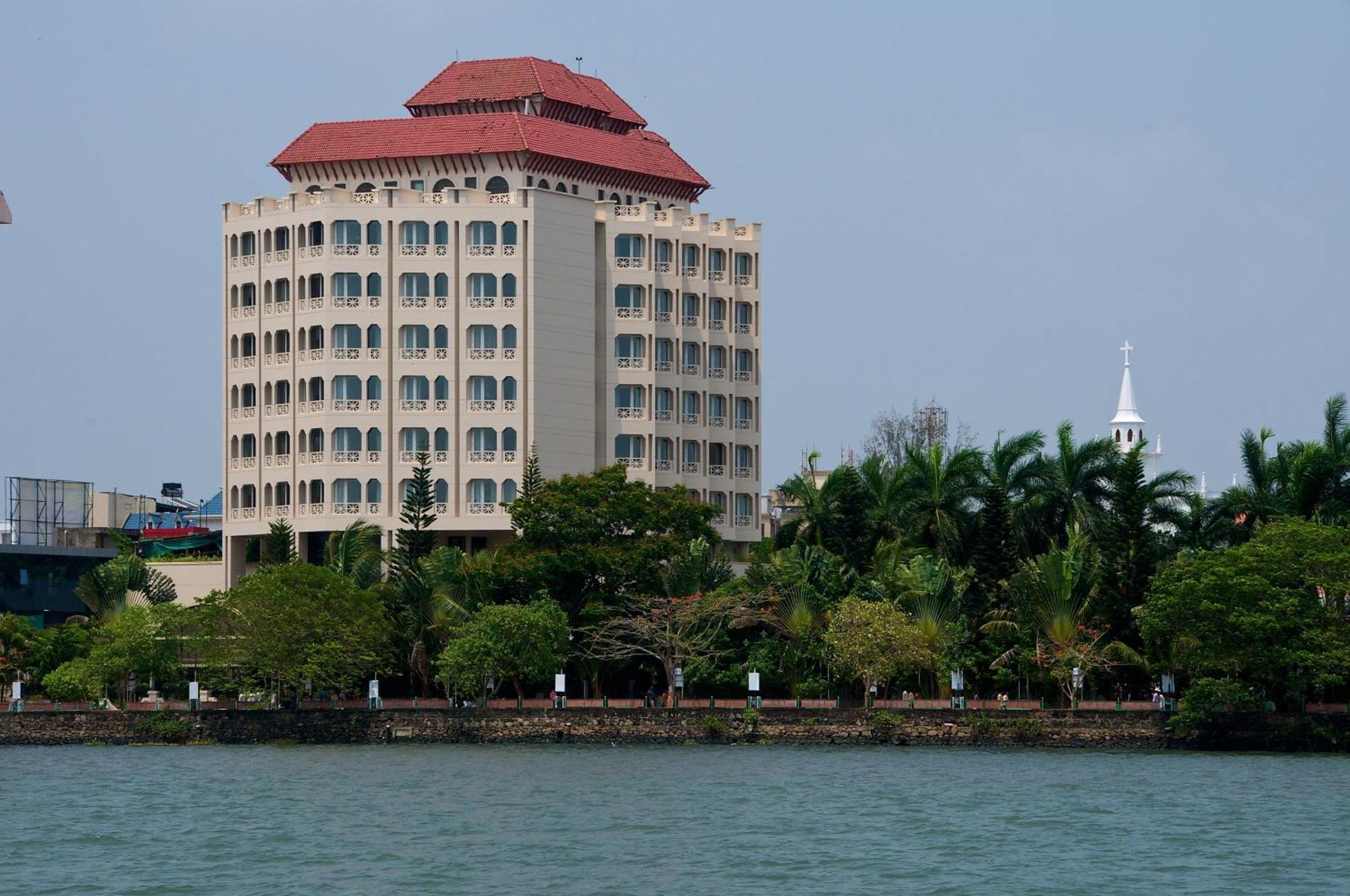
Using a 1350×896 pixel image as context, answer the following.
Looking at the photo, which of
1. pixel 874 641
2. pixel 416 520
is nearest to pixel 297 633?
pixel 416 520

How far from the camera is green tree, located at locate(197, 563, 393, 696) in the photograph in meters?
100

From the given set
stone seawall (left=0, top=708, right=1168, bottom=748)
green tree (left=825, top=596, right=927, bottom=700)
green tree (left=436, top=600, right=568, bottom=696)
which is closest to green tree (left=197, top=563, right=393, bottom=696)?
stone seawall (left=0, top=708, right=1168, bottom=748)

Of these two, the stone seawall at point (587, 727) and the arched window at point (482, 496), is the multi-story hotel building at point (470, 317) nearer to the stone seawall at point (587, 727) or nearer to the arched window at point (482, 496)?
the arched window at point (482, 496)

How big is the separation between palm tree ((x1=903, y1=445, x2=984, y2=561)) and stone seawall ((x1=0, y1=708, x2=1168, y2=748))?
34.9ft

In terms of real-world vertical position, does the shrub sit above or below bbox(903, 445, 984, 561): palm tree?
below

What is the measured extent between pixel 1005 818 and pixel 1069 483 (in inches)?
1390

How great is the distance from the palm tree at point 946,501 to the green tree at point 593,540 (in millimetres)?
10564

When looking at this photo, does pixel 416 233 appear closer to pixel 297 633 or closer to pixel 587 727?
pixel 297 633

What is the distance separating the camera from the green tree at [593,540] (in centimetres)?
10419

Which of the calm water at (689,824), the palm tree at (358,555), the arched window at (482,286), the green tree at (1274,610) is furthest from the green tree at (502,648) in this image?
the arched window at (482,286)

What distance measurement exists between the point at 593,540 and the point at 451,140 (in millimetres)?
30712

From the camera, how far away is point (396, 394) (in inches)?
4914

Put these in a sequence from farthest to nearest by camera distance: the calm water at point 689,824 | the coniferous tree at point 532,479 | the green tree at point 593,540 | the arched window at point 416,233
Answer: the arched window at point 416,233
the coniferous tree at point 532,479
the green tree at point 593,540
the calm water at point 689,824

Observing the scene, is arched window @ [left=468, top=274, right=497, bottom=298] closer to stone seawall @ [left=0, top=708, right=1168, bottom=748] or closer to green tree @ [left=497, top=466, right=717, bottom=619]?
green tree @ [left=497, top=466, right=717, bottom=619]
